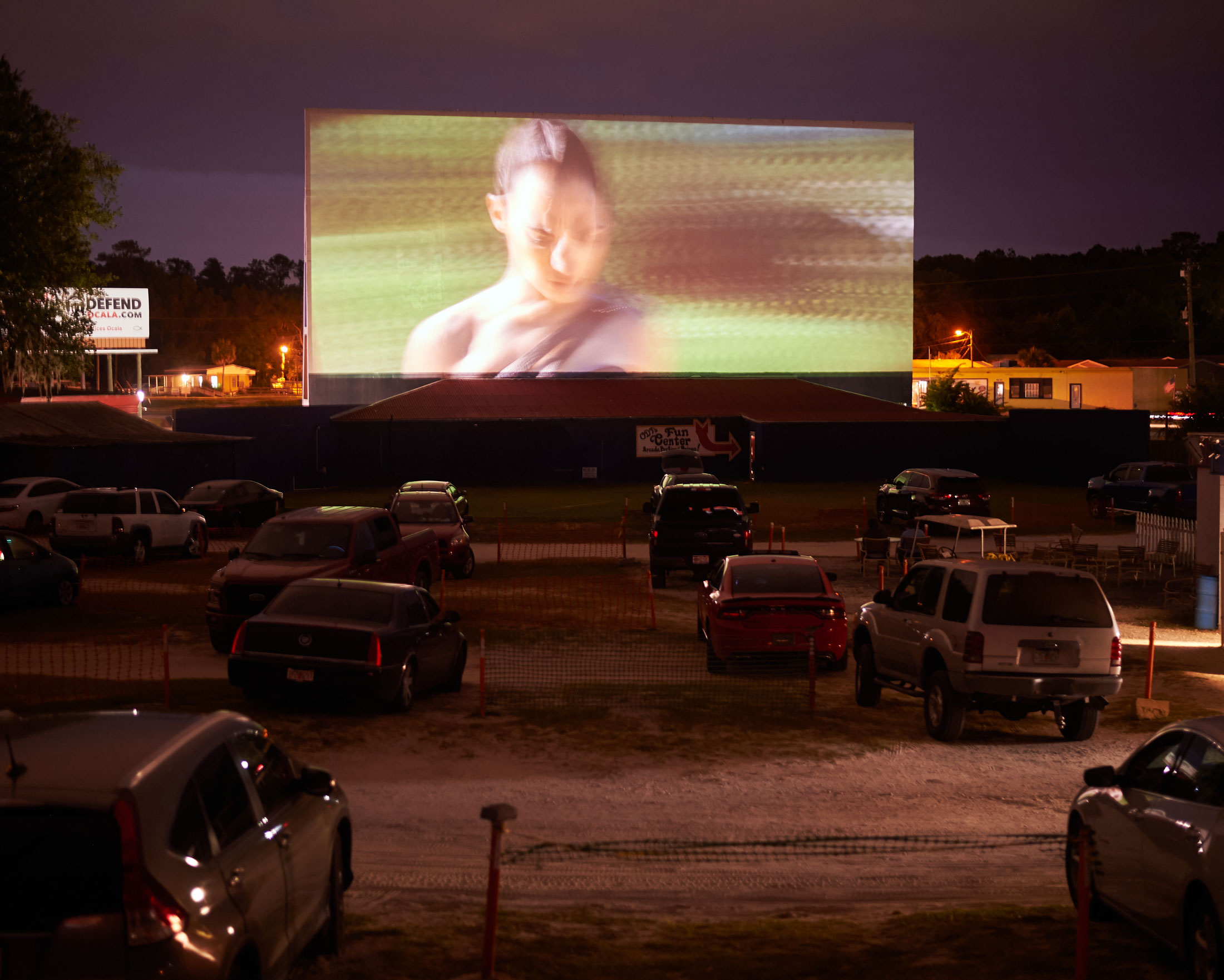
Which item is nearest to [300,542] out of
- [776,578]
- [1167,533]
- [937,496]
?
[776,578]

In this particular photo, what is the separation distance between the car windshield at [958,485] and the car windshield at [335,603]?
2255cm

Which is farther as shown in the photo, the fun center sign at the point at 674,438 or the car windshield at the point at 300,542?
the fun center sign at the point at 674,438

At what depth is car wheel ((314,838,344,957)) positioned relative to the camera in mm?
6242

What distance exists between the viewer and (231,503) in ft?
110

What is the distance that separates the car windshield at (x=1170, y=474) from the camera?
36.2 m

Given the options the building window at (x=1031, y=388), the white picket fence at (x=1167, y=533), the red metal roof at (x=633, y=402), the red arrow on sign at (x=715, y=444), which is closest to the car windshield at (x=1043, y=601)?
the white picket fence at (x=1167, y=533)

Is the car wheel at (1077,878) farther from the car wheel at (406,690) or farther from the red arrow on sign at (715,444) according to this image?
the red arrow on sign at (715,444)

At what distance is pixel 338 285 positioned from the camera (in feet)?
189

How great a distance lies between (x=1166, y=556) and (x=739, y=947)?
2050cm

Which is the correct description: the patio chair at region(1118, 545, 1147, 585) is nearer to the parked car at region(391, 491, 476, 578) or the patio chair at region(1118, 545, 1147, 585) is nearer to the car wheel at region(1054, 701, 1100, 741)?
the parked car at region(391, 491, 476, 578)

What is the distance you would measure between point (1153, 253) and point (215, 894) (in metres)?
141

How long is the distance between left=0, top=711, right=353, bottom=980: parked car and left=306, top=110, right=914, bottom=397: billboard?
53541 mm

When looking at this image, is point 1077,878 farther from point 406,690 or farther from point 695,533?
point 695,533

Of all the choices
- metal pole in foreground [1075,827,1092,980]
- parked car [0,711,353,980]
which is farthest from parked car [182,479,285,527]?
metal pole in foreground [1075,827,1092,980]
